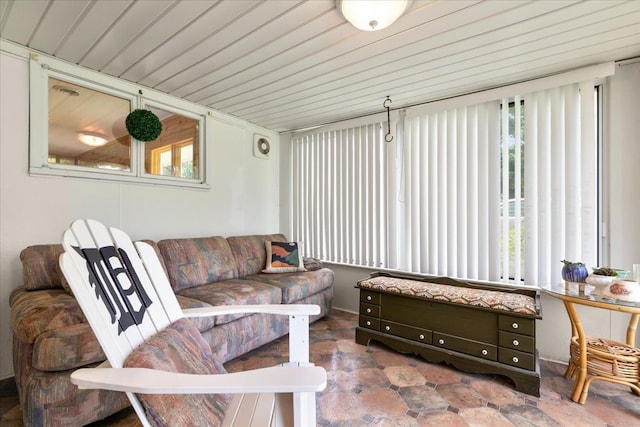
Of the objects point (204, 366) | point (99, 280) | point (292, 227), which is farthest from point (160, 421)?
point (292, 227)

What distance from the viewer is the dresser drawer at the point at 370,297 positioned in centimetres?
263

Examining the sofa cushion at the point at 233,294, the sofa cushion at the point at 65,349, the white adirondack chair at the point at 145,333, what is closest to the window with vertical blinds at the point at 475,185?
the sofa cushion at the point at 233,294

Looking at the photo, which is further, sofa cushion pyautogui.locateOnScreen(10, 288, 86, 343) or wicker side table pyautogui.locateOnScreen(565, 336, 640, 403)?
wicker side table pyautogui.locateOnScreen(565, 336, 640, 403)

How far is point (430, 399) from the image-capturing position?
1.86 metres

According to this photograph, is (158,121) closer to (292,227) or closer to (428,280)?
(292,227)

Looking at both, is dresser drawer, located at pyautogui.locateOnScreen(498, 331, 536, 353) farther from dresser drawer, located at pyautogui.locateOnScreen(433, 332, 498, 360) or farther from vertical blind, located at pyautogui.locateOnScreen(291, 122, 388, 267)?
vertical blind, located at pyautogui.locateOnScreen(291, 122, 388, 267)

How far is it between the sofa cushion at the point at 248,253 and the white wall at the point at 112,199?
1.16 feet

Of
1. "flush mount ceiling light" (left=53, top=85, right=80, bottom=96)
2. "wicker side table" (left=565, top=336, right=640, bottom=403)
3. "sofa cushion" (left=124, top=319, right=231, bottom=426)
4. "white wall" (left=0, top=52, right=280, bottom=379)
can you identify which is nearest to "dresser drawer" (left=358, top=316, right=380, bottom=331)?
"wicker side table" (left=565, top=336, right=640, bottom=403)

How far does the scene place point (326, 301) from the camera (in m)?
3.26

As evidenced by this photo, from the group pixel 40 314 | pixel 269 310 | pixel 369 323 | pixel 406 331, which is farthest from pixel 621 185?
pixel 40 314

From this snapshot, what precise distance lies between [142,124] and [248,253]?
1.63m

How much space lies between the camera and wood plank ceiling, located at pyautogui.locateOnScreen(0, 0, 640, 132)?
5.35 ft

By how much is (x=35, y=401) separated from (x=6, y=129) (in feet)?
6.09

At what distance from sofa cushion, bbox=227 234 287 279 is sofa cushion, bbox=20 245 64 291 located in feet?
4.78
